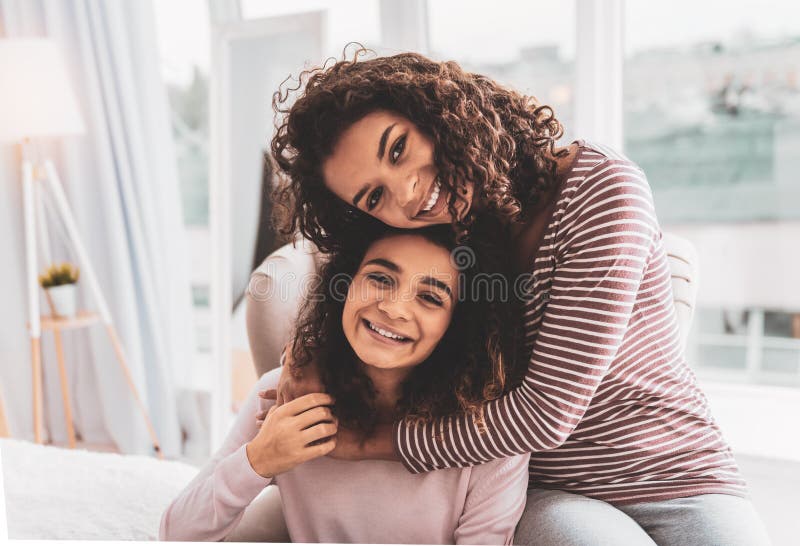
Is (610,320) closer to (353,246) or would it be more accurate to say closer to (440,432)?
(440,432)

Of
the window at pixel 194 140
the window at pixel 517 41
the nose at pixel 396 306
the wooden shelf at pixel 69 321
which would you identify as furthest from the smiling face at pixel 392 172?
the window at pixel 194 140

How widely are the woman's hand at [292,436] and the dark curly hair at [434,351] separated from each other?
0.20 ft

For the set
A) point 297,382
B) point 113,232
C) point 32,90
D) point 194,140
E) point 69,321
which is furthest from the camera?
point 194,140

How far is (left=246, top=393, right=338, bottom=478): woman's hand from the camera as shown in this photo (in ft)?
2.83

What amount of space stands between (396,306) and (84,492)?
2.27 ft

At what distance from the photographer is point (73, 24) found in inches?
74.7

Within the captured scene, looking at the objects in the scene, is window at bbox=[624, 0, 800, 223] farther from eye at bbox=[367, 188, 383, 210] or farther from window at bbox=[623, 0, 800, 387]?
eye at bbox=[367, 188, 383, 210]

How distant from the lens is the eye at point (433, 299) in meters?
0.89

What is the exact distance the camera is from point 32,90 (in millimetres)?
1702

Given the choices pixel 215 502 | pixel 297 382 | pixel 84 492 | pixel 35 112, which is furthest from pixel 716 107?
pixel 35 112

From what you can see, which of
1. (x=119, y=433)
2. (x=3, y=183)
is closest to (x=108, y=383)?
(x=119, y=433)

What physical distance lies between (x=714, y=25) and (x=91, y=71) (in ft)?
5.92

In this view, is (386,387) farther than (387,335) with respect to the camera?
Yes

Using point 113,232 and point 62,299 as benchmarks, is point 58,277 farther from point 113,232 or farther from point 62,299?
point 113,232
